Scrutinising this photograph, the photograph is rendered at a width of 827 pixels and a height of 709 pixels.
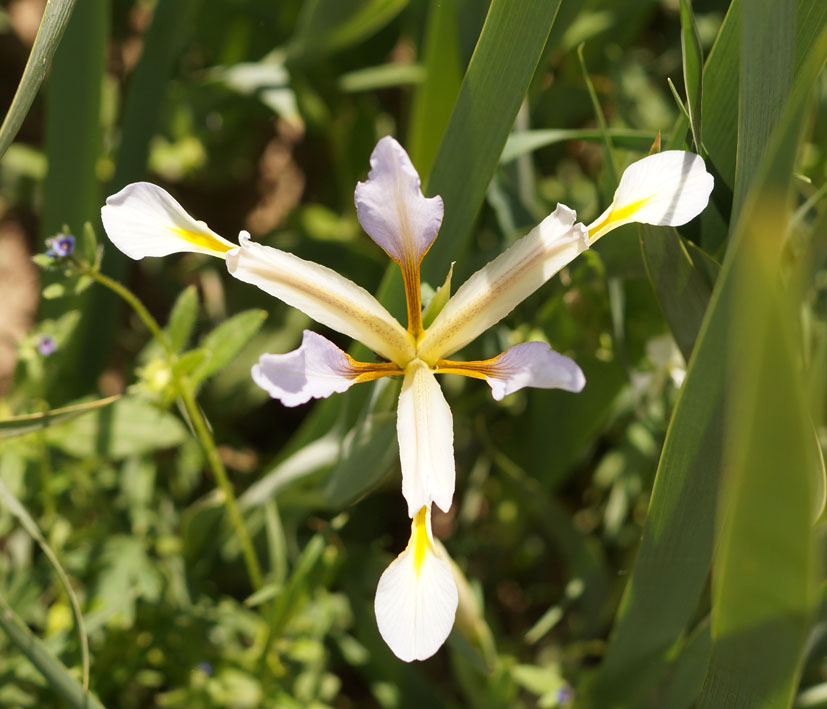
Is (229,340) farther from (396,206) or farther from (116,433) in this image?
(396,206)

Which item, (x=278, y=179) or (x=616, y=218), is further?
(x=278, y=179)

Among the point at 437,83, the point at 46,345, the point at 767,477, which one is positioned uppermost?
the point at 437,83

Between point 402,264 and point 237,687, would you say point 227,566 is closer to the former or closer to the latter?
point 237,687

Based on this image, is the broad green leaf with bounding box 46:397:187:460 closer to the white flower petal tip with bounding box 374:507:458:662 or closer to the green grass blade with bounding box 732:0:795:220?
the white flower petal tip with bounding box 374:507:458:662

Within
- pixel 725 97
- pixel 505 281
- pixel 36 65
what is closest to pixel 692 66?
pixel 725 97

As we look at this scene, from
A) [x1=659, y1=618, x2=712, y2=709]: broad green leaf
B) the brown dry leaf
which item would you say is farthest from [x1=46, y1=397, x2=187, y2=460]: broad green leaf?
the brown dry leaf

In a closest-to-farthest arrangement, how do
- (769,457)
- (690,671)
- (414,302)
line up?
(769,457) < (414,302) < (690,671)
